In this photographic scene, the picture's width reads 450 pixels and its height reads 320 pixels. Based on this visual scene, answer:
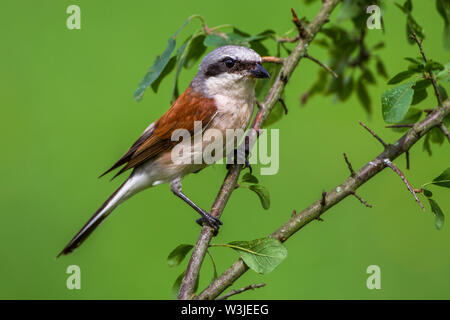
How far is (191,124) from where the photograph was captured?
130 inches

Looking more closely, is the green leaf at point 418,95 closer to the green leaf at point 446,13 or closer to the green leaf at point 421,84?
the green leaf at point 421,84

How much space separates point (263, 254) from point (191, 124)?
1.23 metres

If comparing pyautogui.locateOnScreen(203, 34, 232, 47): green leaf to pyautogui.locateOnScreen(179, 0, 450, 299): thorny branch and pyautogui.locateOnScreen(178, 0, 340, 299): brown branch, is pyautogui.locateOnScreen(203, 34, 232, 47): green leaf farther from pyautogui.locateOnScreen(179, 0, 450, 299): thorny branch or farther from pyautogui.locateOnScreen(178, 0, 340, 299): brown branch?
pyautogui.locateOnScreen(179, 0, 450, 299): thorny branch

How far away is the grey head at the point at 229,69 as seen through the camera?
3.06m

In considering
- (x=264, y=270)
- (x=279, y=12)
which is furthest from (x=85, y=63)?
(x=264, y=270)

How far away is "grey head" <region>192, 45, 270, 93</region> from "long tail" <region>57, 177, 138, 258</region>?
2.42 ft

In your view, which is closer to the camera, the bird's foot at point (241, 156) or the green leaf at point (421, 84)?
the green leaf at point (421, 84)

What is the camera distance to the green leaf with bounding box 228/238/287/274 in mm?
2234

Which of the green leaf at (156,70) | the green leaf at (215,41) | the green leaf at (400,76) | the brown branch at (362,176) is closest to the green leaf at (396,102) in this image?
the green leaf at (400,76)

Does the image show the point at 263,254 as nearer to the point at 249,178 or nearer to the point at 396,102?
the point at 249,178

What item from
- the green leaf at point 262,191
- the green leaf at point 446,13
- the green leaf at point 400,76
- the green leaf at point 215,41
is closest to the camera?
the green leaf at point 400,76

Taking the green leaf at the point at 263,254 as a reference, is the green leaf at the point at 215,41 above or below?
above

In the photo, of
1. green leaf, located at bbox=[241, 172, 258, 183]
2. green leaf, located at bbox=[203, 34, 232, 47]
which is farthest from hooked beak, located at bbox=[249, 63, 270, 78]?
green leaf, located at bbox=[241, 172, 258, 183]

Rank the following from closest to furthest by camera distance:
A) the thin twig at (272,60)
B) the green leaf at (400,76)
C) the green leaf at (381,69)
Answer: the green leaf at (400,76)
the thin twig at (272,60)
the green leaf at (381,69)
